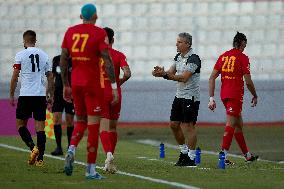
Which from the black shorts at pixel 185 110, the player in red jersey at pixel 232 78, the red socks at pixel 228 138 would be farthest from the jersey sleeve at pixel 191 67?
the red socks at pixel 228 138

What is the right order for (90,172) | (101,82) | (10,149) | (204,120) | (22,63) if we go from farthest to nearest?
1. (204,120)
2. (10,149)
3. (22,63)
4. (101,82)
5. (90,172)

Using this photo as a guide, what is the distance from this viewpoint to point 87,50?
13.2m

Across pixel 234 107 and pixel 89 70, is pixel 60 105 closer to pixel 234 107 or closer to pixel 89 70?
pixel 234 107

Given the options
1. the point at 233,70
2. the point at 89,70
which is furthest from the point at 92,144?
the point at 233,70

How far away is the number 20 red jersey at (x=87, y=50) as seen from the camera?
13219 mm

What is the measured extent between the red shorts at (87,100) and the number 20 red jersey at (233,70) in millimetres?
4312

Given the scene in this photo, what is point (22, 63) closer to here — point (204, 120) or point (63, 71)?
point (63, 71)

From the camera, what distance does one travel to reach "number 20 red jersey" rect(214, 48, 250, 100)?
56.6ft

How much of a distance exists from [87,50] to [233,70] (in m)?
4.53

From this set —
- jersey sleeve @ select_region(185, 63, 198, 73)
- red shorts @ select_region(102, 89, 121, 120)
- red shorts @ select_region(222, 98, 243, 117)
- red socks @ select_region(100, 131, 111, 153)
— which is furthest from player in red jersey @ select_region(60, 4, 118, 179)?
red shorts @ select_region(222, 98, 243, 117)

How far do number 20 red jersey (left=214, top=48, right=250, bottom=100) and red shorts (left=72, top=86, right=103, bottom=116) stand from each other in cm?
431

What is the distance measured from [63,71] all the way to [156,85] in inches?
707

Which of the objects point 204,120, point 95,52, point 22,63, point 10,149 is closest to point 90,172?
point 95,52

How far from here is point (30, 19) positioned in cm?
3225
